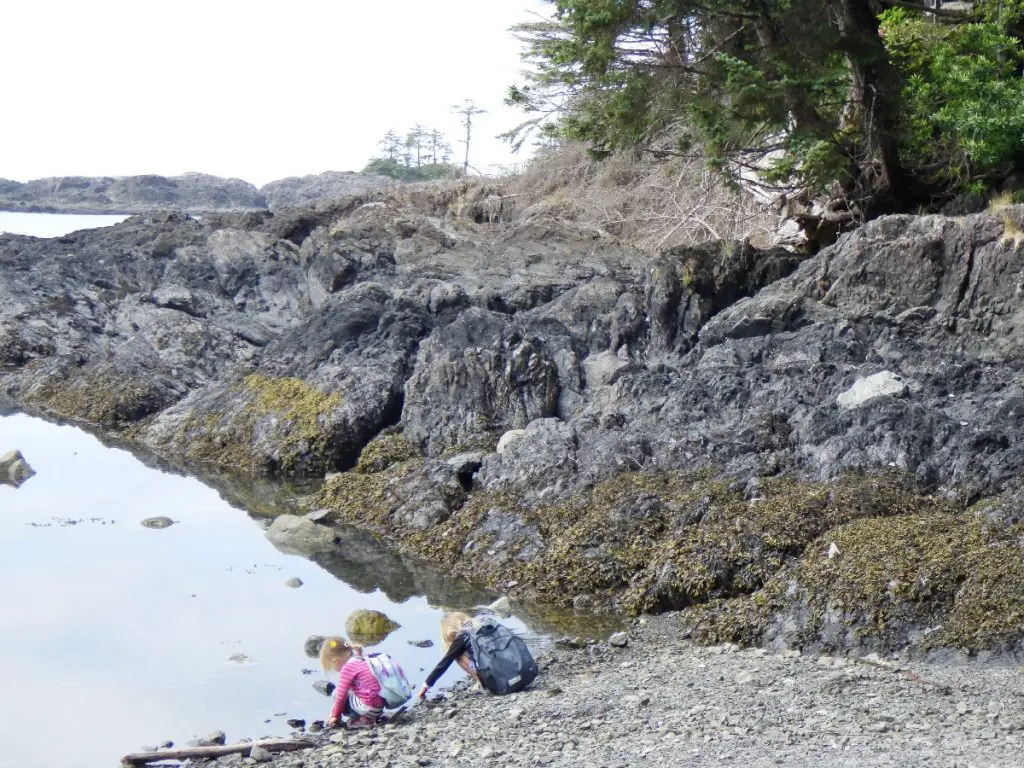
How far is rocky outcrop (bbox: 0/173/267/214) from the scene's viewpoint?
8262cm

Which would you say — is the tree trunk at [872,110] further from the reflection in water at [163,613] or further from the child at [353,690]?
the child at [353,690]

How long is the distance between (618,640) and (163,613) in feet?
17.1

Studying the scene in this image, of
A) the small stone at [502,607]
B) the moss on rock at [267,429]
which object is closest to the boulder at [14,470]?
the moss on rock at [267,429]

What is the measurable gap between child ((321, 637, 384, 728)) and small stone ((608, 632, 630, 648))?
2817 millimetres

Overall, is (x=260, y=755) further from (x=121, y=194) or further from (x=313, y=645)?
(x=121, y=194)

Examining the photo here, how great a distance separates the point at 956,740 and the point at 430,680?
13.2 feet

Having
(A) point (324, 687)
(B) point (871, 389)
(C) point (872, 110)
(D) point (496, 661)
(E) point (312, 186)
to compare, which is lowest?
(A) point (324, 687)

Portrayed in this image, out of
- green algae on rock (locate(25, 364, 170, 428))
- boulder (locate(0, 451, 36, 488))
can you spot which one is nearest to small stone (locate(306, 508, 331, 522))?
boulder (locate(0, 451, 36, 488))

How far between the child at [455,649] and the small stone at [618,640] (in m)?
1.73

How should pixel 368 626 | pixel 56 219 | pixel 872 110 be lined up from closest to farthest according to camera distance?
pixel 368 626 < pixel 872 110 < pixel 56 219

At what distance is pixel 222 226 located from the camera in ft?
114

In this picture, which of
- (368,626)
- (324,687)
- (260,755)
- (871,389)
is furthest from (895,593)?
(260,755)

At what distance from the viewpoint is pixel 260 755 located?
805 centimetres

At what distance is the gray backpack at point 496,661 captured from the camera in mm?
8930
